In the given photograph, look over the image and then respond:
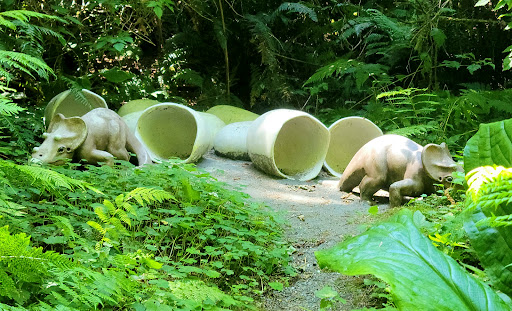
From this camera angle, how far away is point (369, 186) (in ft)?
14.8

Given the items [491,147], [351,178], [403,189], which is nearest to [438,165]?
[403,189]

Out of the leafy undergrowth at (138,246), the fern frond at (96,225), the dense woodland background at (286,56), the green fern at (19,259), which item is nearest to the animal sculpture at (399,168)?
the leafy undergrowth at (138,246)

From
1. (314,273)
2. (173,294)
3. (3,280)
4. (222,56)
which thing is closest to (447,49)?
(222,56)

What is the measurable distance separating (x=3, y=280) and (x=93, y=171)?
2056 mm

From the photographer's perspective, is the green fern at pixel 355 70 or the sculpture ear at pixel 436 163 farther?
the green fern at pixel 355 70

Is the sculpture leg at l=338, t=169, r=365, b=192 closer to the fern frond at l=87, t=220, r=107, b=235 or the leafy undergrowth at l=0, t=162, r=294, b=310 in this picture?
the leafy undergrowth at l=0, t=162, r=294, b=310

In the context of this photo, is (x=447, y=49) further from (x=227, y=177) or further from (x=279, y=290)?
(x=279, y=290)

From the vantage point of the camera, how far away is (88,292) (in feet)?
5.74

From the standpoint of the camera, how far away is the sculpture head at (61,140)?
13.5ft

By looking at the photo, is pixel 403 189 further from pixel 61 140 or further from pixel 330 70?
pixel 330 70

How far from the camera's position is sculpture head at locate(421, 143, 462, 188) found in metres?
4.04

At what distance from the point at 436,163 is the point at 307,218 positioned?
1119 mm

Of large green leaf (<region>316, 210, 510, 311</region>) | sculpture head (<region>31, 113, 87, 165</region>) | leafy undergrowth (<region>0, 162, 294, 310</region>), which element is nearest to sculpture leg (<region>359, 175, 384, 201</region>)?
leafy undergrowth (<region>0, 162, 294, 310</region>)

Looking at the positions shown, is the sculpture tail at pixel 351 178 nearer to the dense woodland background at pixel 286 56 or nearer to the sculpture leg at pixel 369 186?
the sculpture leg at pixel 369 186
